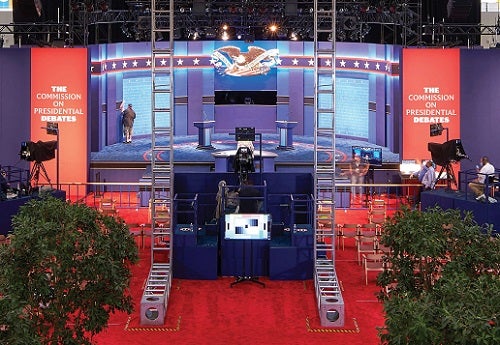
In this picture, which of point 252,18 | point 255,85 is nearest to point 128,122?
point 255,85

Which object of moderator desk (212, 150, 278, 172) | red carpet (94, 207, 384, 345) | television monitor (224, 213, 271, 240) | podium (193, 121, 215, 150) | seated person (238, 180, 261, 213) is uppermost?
podium (193, 121, 215, 150)

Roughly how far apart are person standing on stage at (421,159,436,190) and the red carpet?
20.2 feet

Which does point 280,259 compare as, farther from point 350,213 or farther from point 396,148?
point 396,148

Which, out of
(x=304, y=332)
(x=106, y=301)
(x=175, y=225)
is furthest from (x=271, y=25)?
(x=106, y=301)

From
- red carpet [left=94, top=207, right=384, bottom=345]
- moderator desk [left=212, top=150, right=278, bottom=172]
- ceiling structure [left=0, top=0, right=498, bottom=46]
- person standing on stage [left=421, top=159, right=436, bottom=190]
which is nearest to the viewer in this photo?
red carpet [left=94, top=207, right=384, bottom=345]

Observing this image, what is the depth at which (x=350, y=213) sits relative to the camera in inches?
996

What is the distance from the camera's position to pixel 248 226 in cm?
1834

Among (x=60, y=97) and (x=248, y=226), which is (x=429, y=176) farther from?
(x=60, y=97)

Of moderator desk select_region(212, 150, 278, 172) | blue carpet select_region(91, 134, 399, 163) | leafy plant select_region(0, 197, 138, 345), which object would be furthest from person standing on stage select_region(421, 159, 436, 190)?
leafy plant select_region(0, 197, 138, 345)

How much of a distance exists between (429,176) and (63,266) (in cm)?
1582

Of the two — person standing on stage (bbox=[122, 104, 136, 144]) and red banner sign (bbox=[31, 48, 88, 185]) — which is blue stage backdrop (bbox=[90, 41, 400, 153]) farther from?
red banner sign (bbox=[31, 48, 88, 185])

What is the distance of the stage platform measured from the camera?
20.5 m

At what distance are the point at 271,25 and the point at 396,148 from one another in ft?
19.3

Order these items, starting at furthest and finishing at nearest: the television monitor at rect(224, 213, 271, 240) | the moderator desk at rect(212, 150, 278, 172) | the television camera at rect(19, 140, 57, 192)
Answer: the moderator desk at rect(212, 150, 278, 172), the television camera at rect(19, 140, 57, 192), the television monitor at rect(224, 213, 271, 240)
